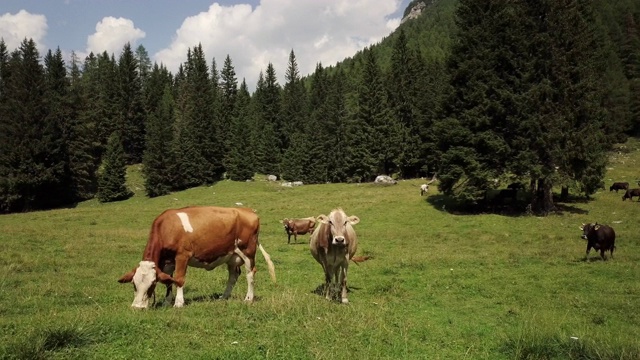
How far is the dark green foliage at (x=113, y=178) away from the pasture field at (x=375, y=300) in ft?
120

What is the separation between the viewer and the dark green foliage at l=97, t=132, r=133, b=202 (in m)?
61.6

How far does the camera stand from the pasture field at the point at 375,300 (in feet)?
21.5

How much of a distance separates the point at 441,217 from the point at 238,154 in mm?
46042

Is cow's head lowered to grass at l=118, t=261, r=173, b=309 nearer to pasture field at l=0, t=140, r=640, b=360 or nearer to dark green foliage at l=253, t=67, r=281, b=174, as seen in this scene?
pasture field at l=0, t=140, r=640, b=360

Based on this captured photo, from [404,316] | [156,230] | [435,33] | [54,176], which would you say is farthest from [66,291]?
[435,33]

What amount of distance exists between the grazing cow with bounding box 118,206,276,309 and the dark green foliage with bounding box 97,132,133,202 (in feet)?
189

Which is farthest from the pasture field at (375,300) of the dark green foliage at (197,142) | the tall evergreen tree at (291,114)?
the tall evergreen tree at (291,114)

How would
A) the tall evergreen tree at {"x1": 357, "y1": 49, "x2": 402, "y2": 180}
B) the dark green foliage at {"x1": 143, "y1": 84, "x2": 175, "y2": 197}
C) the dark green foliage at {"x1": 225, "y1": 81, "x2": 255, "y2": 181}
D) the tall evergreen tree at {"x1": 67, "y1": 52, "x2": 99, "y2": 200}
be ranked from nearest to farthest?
the tall evergreen tree at {"x1": 67, "y1": 52, "x2": 99, "y2": 200}
the tall evergreen tree at {"x1": 357, "y1": 49, "x2": 402, "y2": 180}
the dark green foliage at {"x1": 143, "y1": 84, "x2": 175, "y2": 197}
the dark green foliage at {"x1": 225, "y1": 81, "x2": 255, "y2": 181}

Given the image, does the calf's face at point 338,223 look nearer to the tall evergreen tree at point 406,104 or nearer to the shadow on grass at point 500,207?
the shadow on grass at point 500,207

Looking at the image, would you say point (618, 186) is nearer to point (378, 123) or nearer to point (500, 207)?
point (500, 207)

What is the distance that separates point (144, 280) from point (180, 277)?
0.78 m

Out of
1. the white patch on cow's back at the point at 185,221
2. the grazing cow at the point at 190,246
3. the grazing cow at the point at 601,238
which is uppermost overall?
the white patch on cow's back at the point at 185,221

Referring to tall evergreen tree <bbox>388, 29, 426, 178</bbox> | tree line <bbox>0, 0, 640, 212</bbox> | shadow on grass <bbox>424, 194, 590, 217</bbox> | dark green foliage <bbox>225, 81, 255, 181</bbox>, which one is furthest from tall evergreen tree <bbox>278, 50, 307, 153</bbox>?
shadow on grass <bbox>424, 194, 590, 217</bbox>

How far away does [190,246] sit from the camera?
9.73 m
